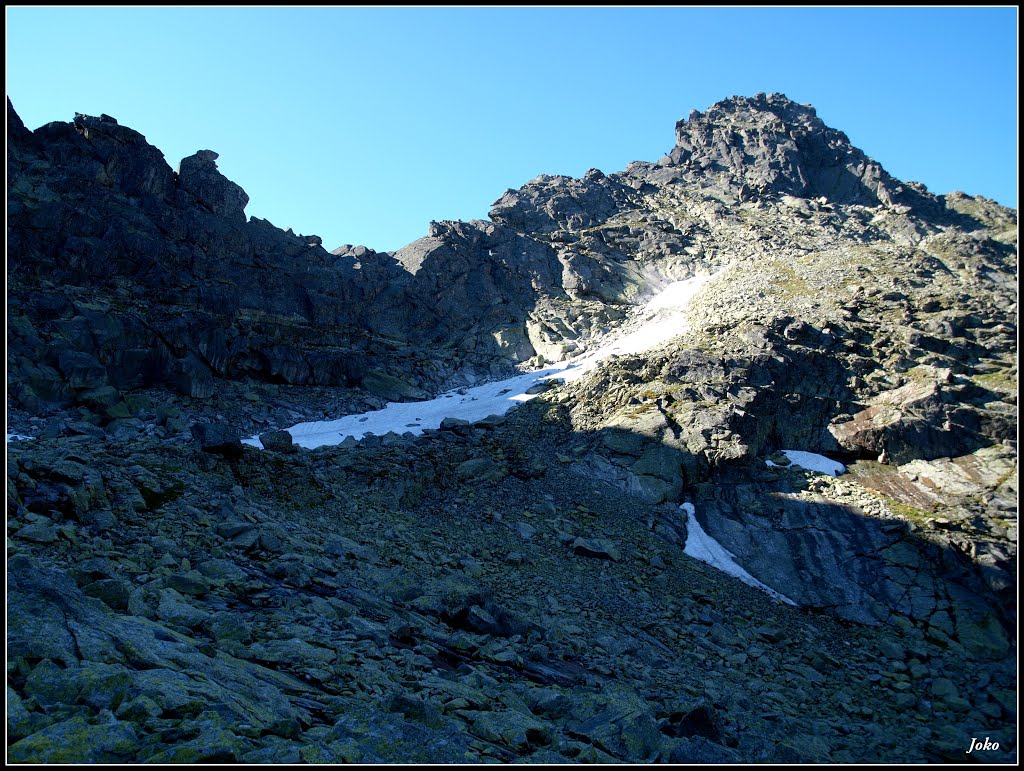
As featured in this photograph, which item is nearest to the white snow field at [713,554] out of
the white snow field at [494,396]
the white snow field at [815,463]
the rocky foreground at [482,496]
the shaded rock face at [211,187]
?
the rocky foreground at [482,496]

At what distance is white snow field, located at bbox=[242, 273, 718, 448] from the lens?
4288 cm

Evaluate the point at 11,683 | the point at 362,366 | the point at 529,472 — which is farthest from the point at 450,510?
the point at 362,366

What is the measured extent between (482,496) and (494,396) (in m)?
21.1

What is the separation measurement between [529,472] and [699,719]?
20.5 meters

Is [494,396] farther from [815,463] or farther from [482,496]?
[815,463]

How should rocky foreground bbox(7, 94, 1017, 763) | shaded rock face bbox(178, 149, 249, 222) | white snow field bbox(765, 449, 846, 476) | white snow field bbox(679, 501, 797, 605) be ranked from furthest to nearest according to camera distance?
shaded rock face bbox(178, 149, 249, 222) → white snow field bbox(765, 449, 846, 476) → white snow field bbox(679, 501, 797, 605) → rocky foreground bbox(7, 94, 1017, 763)

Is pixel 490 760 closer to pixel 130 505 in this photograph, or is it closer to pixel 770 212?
pixel 130 505

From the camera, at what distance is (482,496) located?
1211 inches

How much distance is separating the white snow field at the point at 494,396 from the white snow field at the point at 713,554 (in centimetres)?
1767

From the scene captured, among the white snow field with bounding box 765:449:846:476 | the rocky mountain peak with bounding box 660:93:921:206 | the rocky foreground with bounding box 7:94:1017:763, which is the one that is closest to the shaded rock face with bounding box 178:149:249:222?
the rocky foreground with bounding box 7:94:1017:763

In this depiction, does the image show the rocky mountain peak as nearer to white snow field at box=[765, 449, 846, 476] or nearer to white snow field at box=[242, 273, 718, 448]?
white snow field at box=[242, 273, 718, 448]

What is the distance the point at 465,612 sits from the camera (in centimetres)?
1664

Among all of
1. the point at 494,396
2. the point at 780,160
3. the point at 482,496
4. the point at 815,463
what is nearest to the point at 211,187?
the point at 494,396

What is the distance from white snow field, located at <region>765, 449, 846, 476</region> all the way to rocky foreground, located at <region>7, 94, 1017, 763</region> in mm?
955
